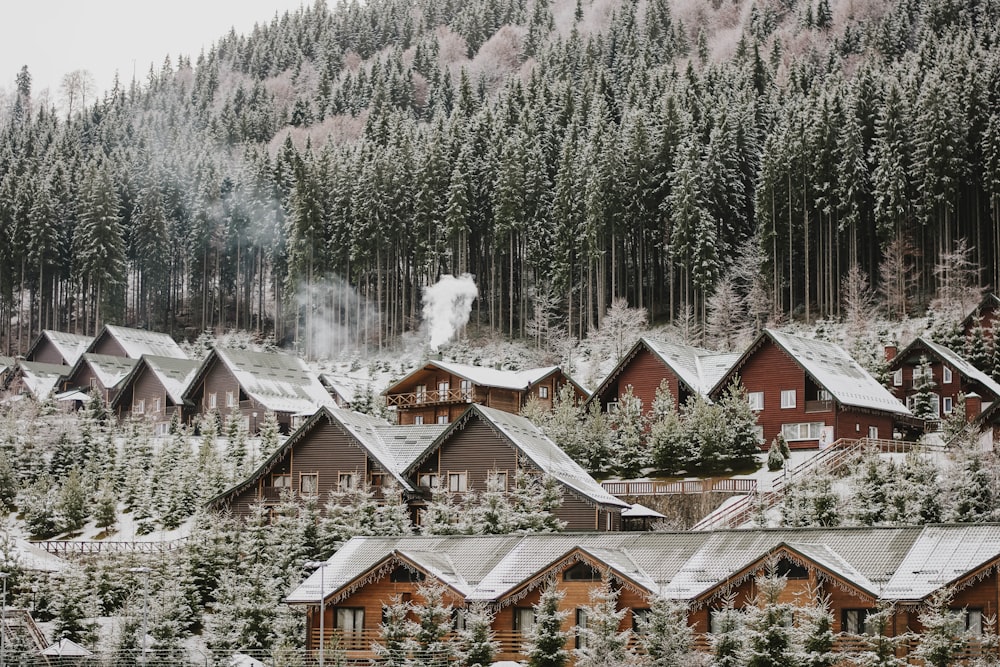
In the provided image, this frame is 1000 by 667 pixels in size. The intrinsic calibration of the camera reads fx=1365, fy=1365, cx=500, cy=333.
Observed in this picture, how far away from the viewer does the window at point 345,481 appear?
192 feet

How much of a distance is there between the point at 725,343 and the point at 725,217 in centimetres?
1258

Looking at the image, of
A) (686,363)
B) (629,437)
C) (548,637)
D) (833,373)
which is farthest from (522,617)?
(686,363)

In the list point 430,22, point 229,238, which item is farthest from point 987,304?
point 430,22

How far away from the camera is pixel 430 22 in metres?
199

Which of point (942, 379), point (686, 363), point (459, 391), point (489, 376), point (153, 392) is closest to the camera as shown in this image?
point (942, 379)

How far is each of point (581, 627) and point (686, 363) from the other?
1250 inches

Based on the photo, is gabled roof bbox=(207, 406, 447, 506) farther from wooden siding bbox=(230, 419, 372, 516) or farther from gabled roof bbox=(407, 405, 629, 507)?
gabled roof bbox=(407, 405, 629, 507)

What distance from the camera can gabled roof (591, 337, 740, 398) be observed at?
225 ft

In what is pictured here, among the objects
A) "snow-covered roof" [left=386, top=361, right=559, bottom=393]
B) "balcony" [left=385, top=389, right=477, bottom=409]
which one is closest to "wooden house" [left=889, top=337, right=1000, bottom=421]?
"snow-covered roof" [left=386, top=361, right=559, bottom=393]

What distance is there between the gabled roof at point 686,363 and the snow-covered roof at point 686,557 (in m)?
24.4

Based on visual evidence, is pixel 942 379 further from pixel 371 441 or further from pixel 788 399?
pixel 371 441

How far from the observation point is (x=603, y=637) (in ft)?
126

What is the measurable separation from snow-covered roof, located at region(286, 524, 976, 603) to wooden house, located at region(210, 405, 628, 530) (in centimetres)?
978

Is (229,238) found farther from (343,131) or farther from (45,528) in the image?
(45,528)
